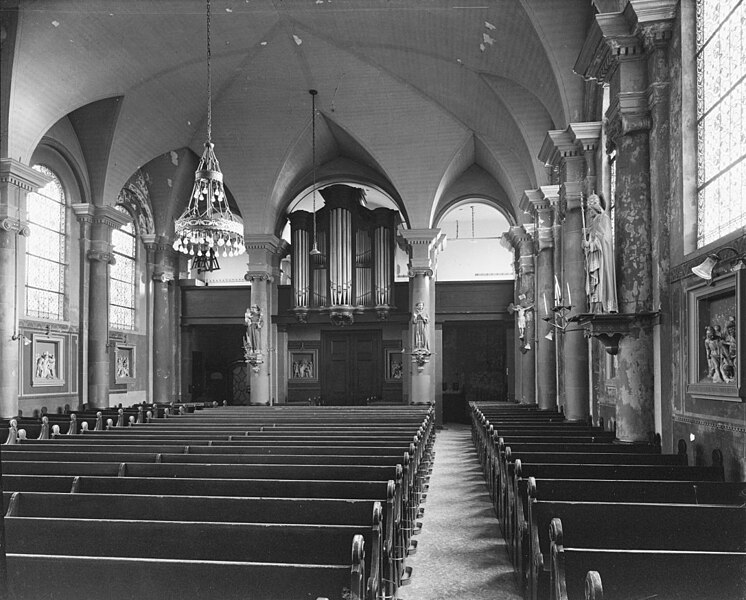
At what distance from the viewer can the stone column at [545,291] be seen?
1498cm

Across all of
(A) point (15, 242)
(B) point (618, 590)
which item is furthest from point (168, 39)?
(B) point (618, 590)

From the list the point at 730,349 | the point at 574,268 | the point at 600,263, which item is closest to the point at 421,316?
the point at 574,268

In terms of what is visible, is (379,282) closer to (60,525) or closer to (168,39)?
(168,39)

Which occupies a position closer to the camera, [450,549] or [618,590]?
[618,590]

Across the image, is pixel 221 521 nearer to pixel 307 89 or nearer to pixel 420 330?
pixel 307 89

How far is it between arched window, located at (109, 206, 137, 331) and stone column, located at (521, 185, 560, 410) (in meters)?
11.5

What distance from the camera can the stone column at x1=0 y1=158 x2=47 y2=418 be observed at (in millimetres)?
13023

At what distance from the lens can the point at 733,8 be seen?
6.67 m

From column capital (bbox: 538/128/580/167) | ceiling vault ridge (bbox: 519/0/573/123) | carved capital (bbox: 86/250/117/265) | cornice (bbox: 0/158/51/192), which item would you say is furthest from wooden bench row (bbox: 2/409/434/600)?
carved capital (bbox: 86/250/117/265)

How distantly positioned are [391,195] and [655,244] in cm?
1437

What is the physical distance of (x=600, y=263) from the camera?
325 inches

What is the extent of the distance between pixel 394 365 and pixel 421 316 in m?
2.86

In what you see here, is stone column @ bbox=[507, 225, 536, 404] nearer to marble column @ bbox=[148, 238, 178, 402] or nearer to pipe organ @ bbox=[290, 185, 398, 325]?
pipe organ @ bbox=[290, 185, 398, 325]

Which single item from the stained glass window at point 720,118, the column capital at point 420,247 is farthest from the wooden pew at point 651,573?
the column capital at point 420,247
